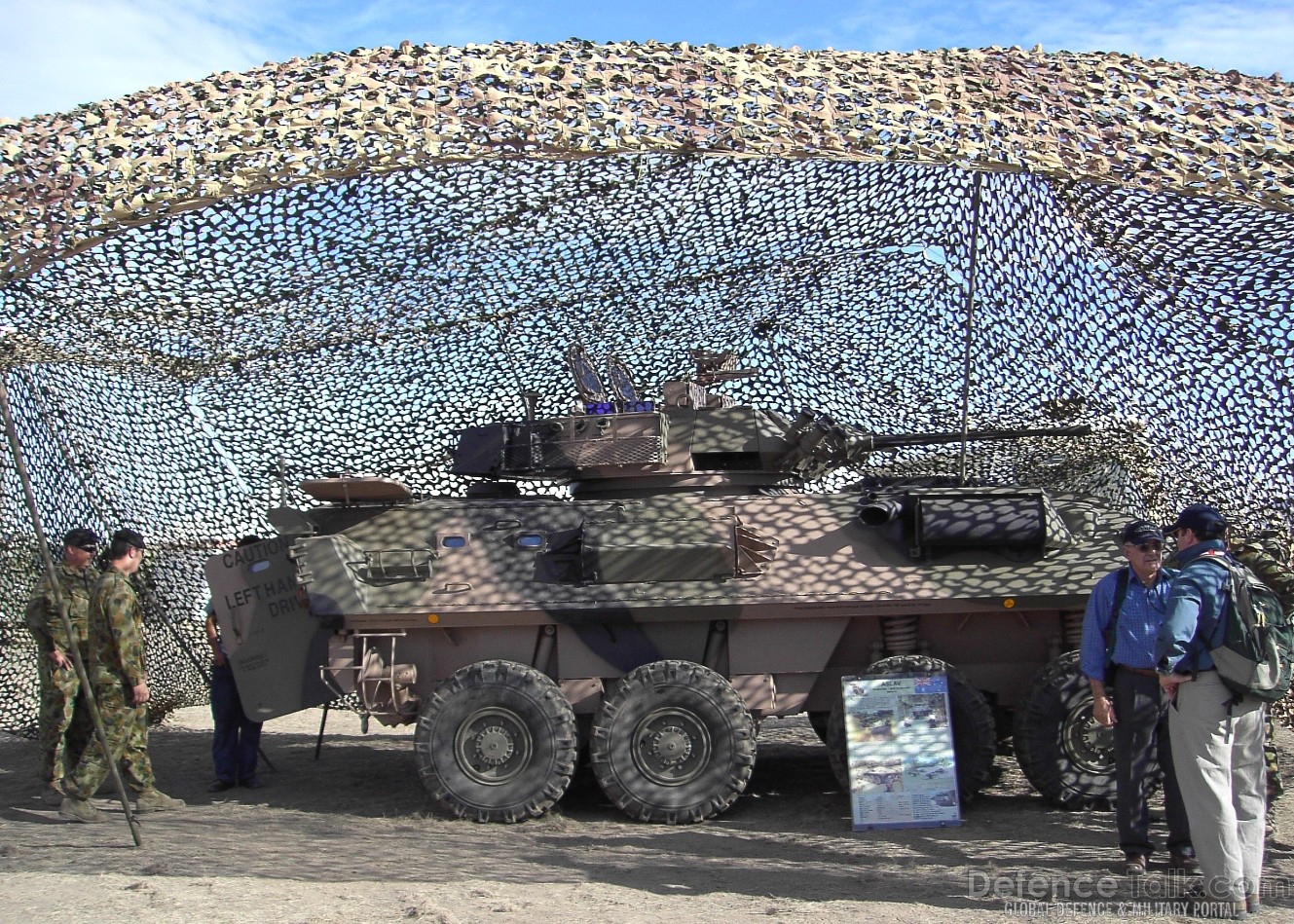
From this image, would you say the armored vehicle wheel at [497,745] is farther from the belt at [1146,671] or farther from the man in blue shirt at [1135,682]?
the belt at [1146,671]

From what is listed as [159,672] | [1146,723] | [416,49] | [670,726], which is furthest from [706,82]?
[159,672]

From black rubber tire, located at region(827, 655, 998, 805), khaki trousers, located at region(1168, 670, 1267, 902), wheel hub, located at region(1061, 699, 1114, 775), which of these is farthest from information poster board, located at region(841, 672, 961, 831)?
khaki trousers, located at region(1168, 670, 1267, 902)

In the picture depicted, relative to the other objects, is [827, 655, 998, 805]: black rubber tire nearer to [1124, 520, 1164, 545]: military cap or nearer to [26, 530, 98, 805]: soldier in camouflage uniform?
[1124, 520, 1164, 545]: military cap

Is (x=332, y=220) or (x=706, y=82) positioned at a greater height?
(x=706, y=82)

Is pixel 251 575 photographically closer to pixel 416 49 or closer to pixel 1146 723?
pixel 416 49

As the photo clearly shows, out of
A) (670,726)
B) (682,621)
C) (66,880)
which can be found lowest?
(66,880)

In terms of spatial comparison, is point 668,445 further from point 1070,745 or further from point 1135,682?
point 1135,682

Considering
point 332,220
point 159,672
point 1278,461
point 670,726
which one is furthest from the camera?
point 159,672

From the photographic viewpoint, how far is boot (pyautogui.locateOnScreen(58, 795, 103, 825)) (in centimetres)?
755

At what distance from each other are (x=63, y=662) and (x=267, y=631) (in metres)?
1.24

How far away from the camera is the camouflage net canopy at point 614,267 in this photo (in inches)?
300

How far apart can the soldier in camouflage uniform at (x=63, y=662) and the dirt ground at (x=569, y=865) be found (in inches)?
15.7

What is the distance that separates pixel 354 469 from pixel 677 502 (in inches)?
210

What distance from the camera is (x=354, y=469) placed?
12195 millimetres
